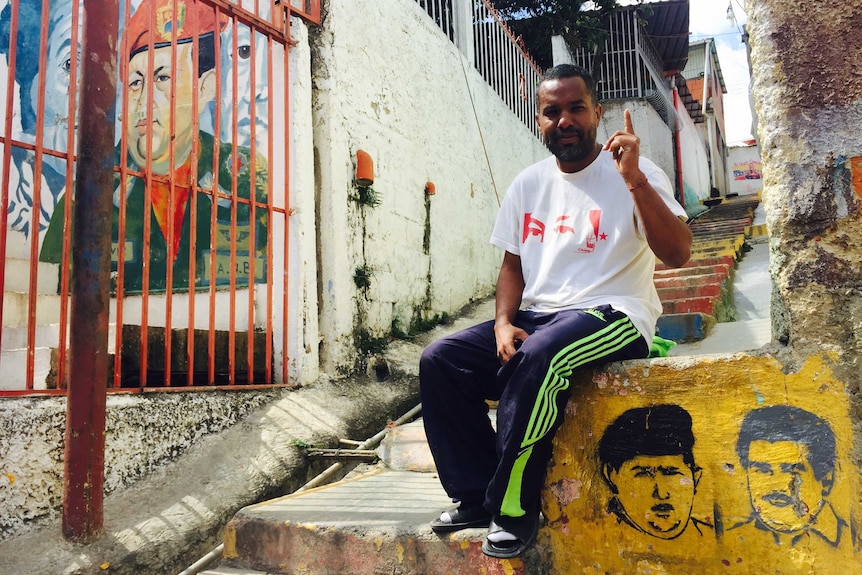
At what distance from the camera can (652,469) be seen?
5.83ft

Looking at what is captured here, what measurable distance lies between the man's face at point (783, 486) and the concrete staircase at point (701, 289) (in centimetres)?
271

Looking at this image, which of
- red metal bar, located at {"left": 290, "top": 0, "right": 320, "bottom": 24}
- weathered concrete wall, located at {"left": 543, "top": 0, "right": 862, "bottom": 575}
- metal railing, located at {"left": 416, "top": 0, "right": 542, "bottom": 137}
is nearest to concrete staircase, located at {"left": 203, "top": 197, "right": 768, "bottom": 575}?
weathered concrete wall, located at {"left": 543, "top": 0, "right": 862, "bottom": 575}

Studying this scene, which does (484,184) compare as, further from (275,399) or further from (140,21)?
(275,399)

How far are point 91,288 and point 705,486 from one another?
210cm

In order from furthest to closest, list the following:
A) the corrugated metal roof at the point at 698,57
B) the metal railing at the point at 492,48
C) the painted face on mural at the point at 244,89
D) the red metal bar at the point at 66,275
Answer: the corrugated metal roof at the point at 698,57 < the metal railing at the point at 492,48 < the painted face on mural at the point at 244,89 < the red metal bar at the point at 66,275

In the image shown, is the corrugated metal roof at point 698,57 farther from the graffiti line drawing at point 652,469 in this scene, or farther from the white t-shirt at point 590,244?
the graffiti line drawing at point 652,469

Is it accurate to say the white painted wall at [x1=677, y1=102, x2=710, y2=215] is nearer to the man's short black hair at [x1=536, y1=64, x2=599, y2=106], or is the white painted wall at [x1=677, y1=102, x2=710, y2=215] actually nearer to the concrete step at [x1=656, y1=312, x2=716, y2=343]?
the concrete step at [x1=656, y1=312, x2=716, y2=343]

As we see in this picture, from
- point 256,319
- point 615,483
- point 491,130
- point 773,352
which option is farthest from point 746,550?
point 491,130

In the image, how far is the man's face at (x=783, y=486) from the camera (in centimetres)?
159

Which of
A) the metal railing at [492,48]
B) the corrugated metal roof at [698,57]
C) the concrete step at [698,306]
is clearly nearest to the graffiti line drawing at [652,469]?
the concrete step at [698,306]

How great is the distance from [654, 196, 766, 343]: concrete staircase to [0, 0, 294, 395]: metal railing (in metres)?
2.56

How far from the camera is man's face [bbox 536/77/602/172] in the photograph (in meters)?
2.16

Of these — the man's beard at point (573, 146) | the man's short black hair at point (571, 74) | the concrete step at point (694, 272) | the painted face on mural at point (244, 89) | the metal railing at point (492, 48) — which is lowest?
the concrete step at point (694, 272)

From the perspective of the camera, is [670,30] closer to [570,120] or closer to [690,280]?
[690,280]
